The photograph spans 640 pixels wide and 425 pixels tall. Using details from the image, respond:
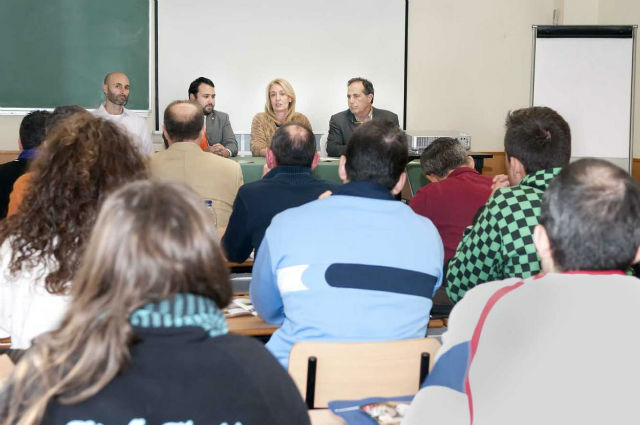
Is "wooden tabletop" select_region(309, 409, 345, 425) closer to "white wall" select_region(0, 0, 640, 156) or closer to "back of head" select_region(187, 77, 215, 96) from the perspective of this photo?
"back of head" select_region(187, 77, 215, 96)

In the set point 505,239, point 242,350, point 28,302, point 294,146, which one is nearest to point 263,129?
point 294,146

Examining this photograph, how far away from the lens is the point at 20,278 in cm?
212

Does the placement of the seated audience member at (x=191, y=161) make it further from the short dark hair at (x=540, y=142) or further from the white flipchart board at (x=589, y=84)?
the white flipchart board at (x=589, y=84)

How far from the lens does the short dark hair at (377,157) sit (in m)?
2.60

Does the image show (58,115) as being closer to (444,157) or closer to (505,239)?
(444,157)

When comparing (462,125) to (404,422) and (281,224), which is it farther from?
(404,422)

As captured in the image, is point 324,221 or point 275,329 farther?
point 275,329

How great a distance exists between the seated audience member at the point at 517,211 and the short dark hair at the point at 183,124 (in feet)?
6.20

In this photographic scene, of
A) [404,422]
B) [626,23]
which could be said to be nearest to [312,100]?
[626,23]

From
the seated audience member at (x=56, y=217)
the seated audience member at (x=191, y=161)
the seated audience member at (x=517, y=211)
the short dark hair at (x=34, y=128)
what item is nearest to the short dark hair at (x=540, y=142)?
the seated audience member at (x=517, y=211)

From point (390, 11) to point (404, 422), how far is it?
7013 millimetres

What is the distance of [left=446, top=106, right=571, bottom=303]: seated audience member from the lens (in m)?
2.56

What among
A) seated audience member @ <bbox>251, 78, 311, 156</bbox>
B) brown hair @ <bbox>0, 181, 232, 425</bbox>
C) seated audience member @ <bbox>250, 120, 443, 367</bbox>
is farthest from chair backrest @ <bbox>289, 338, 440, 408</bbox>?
seated audience member @ <bbox>251, 78, 311, 156</bbox>

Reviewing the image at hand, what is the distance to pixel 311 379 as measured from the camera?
6.49 ft
